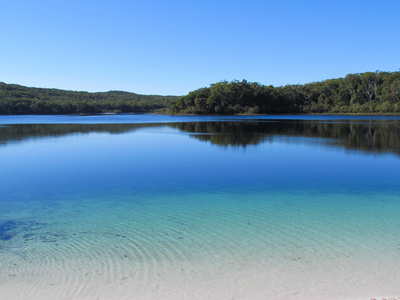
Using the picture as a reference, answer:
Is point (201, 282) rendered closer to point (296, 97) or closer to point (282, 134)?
point (282, 134)

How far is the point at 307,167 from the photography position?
12.7 m

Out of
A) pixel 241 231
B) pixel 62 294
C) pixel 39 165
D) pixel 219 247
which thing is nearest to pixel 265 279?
pixel 219 247

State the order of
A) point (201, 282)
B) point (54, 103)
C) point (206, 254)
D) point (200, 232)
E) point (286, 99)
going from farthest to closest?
1. point (54, 103)
2. point (286, 99)
3. point (200, 232)
4. point (206, 254)
5. point (201, 282)

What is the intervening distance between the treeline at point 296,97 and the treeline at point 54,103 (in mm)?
44098

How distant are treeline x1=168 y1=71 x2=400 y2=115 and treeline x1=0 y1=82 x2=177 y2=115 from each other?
44.1 meters

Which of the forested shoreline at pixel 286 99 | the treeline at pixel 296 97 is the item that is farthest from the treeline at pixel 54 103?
the treeline at pixel 296 97

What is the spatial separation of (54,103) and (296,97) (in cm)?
8567

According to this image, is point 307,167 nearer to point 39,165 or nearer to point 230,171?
point 230,171

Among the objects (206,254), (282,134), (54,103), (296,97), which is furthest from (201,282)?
(54,103)

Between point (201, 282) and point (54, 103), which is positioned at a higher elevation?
point (54, 103)

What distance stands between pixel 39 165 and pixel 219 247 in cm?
1064

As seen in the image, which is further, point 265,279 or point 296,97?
point 296,97

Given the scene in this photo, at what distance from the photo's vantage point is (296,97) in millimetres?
103812

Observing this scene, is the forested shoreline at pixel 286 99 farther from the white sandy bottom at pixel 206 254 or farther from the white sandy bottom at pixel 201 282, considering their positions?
the white sandy bottom at pixel 201 282
